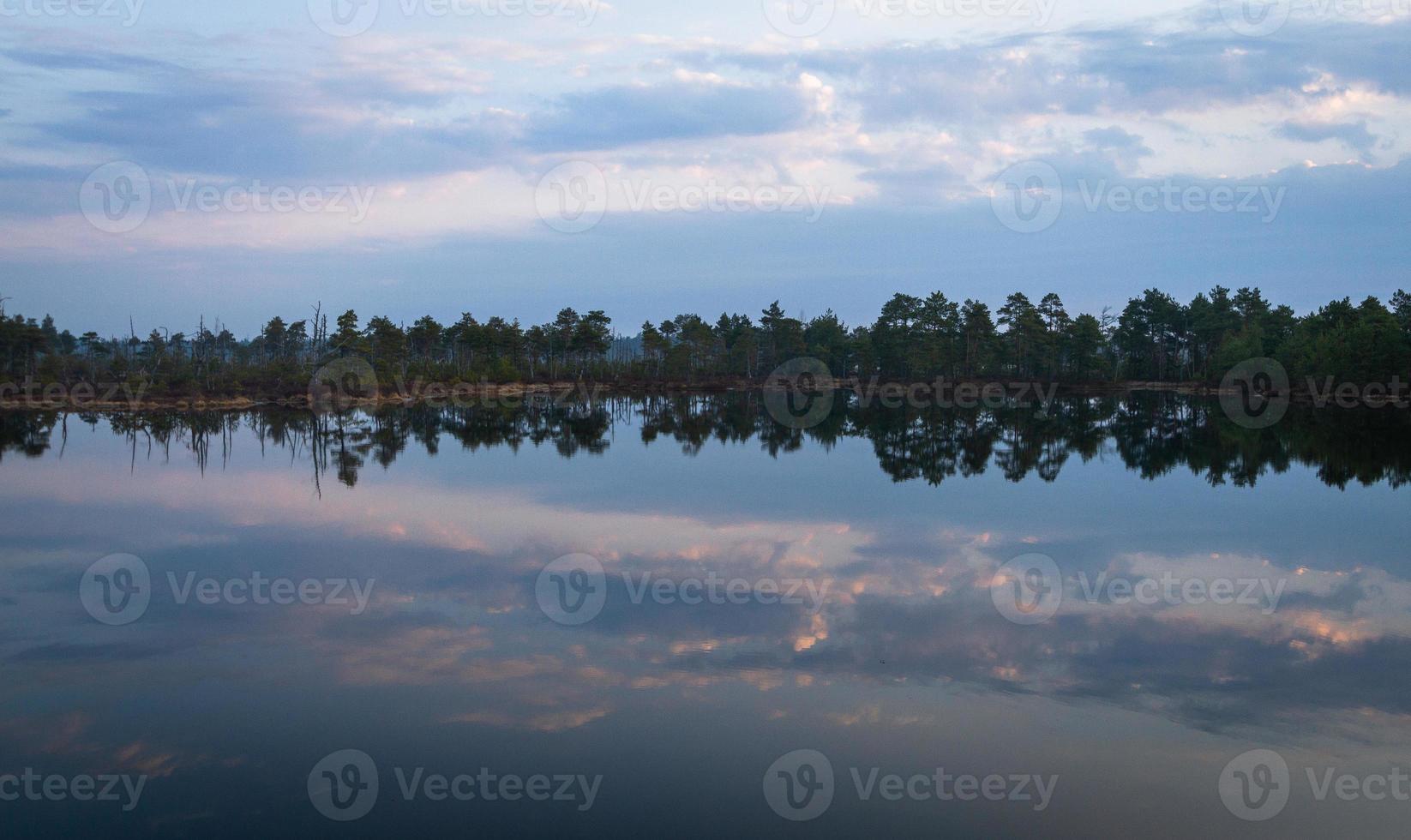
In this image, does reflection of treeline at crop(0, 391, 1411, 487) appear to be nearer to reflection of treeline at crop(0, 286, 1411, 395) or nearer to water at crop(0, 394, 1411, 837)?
water at crop(0, 394, 1411, 837)

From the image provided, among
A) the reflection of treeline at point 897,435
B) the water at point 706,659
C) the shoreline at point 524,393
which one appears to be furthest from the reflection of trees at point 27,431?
the water at point 706,659

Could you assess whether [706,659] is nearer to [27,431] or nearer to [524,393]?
[27,431]

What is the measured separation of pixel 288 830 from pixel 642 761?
91.4 inches

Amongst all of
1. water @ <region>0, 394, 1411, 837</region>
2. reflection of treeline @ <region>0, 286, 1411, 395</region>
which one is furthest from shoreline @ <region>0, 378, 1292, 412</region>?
water @ <region>0, 394, 1411, 837</region>

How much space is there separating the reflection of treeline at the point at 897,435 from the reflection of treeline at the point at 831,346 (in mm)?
18441

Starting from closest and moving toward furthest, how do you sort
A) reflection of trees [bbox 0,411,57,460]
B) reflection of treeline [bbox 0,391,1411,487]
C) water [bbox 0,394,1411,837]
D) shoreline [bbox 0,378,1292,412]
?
1. water [bbox 0,394,1411,837]
2. reflection of treeline [bbox 0,391,1411,487]
3. reflection of trees [bbox 0,411,57,460]
4. shoreline [bbox 0,378,1292,412]

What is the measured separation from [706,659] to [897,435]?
26.9 meters

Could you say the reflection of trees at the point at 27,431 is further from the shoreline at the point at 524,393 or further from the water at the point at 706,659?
the water at the point at 706,659

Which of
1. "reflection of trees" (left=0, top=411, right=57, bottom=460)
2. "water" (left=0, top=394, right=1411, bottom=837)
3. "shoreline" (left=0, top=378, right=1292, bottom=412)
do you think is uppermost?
"shoreline" (left=0, top=378, right=1292, bottom=412)

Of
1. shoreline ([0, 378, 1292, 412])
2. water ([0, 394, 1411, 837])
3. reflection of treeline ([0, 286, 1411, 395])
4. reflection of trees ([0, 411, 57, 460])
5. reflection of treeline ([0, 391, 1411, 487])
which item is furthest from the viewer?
reflection of treeline ([0, 286, 1411, 395])

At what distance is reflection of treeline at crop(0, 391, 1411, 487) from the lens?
25453 millimetres

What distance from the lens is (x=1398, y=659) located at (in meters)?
9.34

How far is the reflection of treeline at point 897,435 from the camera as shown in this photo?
2545cm

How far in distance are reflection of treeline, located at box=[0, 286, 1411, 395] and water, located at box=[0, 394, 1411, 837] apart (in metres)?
46.3
